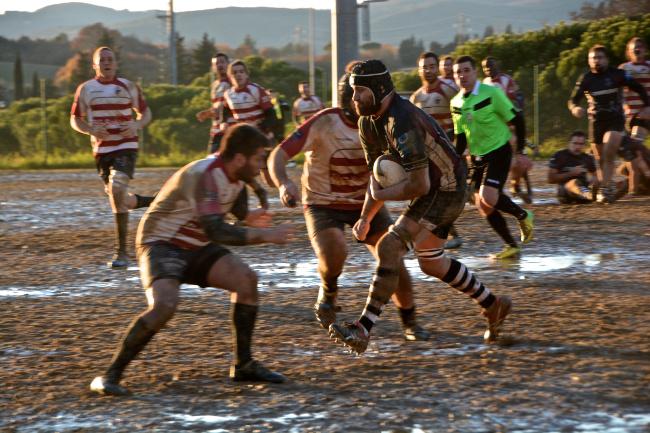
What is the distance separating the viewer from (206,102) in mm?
42656

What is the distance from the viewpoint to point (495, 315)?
679 centimetres

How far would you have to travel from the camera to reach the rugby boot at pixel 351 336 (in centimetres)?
625

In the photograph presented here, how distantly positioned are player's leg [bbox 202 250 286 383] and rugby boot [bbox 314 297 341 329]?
4.41ft

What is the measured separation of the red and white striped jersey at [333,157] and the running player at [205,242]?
4.30 ft

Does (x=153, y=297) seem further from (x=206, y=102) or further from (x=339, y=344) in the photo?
(x=206, y=102)

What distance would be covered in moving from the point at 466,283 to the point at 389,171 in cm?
84

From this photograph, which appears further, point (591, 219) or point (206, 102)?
point (206, 102)

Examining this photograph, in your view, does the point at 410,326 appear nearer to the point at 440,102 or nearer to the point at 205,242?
the point at 205,242

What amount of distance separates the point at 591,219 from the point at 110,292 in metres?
6.32

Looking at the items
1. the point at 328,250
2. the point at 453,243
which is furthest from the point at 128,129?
the point at 328,250

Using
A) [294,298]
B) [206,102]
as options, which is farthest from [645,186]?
[206,102]

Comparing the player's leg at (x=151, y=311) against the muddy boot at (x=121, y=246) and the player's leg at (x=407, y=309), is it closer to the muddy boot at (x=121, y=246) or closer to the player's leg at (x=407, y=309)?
the player's leg at (x=407, y=309)

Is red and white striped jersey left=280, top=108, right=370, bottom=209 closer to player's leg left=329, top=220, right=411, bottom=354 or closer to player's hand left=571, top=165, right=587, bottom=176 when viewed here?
player's leg left=329, top=220, right=411, bottom=354

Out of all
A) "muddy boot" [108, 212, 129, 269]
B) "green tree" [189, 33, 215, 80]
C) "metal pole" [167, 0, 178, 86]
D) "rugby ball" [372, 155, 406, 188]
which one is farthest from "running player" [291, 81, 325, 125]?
"green tree" [189, 33, 215, 80]
